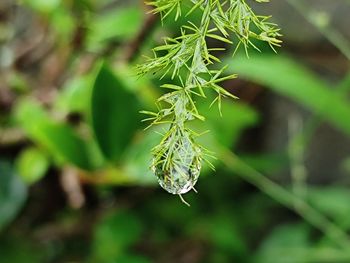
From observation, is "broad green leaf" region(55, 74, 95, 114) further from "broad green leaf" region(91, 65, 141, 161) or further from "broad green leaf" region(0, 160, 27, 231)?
"broad green leaf" region(0, 160, 27, 231)

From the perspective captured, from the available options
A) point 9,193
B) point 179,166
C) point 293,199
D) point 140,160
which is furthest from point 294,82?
point 179,166

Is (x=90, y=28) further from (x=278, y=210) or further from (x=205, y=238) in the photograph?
(x=278, y=210)

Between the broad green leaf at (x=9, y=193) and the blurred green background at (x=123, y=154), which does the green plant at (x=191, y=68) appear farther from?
the broad green leaf at (x=9, y=193)

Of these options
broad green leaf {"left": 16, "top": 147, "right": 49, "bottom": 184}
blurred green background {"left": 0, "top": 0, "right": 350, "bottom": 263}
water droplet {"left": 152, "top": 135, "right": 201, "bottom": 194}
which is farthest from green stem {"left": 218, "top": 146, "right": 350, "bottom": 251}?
water droplet {"left": 152, "top": 135, "right": 201, "bottom": 194}

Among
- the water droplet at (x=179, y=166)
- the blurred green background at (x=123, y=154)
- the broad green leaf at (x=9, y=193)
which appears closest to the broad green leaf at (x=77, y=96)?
the blurred green background at (x=123, y=154)

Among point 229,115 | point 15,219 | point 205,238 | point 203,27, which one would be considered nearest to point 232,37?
point 229,115
